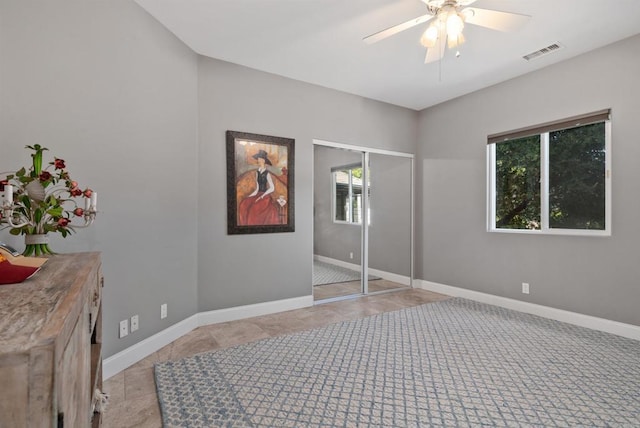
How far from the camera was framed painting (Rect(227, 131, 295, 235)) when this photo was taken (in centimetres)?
352

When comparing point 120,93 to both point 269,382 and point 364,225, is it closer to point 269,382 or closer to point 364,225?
point 269,382

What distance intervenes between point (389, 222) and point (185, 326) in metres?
3.17

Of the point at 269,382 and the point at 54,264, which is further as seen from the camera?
the point at 269,382

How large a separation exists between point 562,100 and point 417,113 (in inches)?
79.1

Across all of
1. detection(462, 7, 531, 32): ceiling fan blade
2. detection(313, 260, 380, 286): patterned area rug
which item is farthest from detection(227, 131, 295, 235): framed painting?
detection(462, 7, 531, 32): ceiling fan blade

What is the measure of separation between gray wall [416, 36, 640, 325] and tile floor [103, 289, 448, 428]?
2.75ft

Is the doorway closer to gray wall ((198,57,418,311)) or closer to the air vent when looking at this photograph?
gray wall ((198,57,418,311))

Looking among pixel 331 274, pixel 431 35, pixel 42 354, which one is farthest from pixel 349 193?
pixel 42 354

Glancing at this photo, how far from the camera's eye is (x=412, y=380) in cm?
224

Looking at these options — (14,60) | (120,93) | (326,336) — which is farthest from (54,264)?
(326,336)

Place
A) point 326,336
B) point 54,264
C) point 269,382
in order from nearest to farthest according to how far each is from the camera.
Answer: point 54,264 < point 269,382 < point 326,336

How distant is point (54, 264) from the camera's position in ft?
4.25

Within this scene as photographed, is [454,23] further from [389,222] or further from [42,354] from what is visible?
[389,222]

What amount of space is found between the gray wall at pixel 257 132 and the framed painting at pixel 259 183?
8cm
